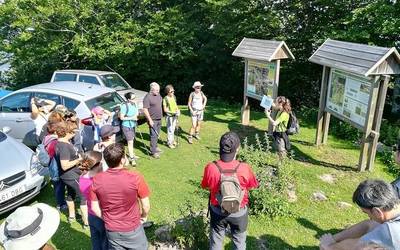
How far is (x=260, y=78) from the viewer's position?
1056 cm

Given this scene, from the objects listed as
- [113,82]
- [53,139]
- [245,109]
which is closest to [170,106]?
[245,109]

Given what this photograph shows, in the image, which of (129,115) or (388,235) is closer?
(388,235)

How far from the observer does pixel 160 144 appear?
31.7ft

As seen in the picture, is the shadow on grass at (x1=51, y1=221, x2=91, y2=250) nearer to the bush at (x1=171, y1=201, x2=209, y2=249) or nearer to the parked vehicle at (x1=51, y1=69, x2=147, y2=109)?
the bush at (x1=171, y1=201, x2=209, y2=249)

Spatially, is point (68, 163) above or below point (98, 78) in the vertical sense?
below

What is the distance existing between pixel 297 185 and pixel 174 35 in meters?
10.3

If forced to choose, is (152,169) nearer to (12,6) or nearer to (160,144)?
(160,144)

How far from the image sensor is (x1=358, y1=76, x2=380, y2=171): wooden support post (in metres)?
7.20

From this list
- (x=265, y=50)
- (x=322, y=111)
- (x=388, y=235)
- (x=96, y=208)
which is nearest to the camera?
(x=388, y=235)

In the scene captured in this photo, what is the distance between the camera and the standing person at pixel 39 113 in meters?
7.46

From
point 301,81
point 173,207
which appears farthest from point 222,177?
point 301,81

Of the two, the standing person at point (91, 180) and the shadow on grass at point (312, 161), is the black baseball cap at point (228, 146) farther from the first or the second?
the shadow on grass at point (312, 161)

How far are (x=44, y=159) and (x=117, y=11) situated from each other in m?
12.3

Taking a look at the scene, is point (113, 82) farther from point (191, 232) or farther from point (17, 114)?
point (191, 232)
